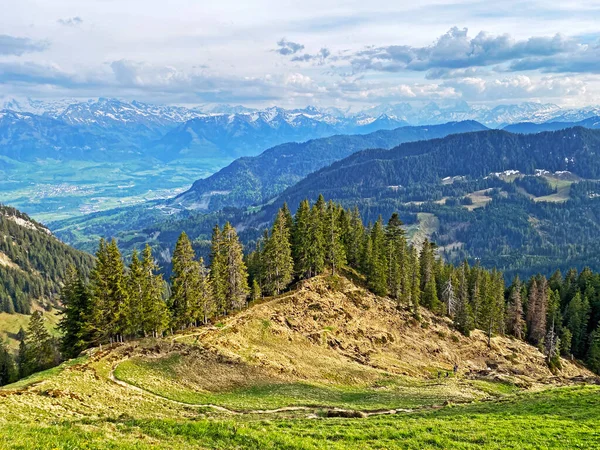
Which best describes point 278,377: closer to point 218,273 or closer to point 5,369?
point 218,273

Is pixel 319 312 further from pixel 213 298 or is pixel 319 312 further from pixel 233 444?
pixel 233 444

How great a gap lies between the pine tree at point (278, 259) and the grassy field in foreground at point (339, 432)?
4944 centimetres

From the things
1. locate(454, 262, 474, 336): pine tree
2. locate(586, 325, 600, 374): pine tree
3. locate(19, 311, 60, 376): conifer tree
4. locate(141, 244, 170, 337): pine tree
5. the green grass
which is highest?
locate(141, 244, 170, 337): pine tree

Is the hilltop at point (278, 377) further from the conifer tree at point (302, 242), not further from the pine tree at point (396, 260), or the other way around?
the pine tree at point (396, 260)

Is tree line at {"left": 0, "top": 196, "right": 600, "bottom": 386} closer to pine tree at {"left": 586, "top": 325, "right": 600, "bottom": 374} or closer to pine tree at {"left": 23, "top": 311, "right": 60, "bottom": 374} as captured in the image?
pine tree at {"left": 586, "top": 325, "right": 600, "bottom": 374}

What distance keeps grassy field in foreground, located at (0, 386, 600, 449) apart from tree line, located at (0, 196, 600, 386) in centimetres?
3573

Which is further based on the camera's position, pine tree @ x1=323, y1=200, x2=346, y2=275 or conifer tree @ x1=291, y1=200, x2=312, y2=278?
pine tree @ x1=323, y1=200, x2=346, y2=275

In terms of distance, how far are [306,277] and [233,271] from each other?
19.3 metres

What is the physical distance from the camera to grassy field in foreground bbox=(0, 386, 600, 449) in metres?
21.5

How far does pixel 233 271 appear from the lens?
261 ft

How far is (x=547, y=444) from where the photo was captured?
27.1m

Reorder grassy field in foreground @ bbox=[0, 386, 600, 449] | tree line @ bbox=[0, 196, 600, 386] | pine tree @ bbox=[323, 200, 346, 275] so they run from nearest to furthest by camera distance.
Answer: grassy field in foreground @ bbox=[0, 386, 600, 449]
tree line @ bbox=[0, 196, 600, 386]
pine tree @ bbox=[323, 200, 346, 275]

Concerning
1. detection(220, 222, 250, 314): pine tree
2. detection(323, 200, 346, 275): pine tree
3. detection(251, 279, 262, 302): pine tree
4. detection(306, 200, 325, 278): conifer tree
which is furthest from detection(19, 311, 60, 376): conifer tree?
detection(323, 200, 346, 275): pine tree

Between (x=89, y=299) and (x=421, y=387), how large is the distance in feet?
159
